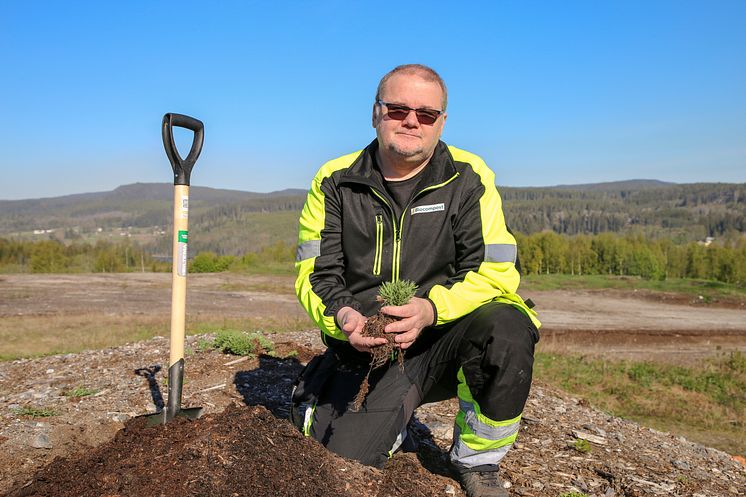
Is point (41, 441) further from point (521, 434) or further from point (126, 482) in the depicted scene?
point (521, 434)

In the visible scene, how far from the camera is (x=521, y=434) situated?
15.9 ft

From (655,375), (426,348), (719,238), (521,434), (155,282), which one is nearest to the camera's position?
(426,348)

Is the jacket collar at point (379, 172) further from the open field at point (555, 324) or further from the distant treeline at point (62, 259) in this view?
the distant treeline at point (62, 259)

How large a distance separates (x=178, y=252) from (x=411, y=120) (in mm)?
1767

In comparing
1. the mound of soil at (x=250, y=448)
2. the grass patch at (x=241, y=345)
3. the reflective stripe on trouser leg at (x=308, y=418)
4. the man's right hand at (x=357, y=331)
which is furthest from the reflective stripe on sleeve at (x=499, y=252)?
the grass patch at (x=241, y=345)

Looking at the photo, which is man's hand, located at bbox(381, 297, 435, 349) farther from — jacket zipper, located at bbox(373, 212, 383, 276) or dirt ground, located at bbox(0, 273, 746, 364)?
dirt ground, located at bbox(0, 273, 746, 364)

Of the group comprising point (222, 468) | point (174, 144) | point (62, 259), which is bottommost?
point (62, 259)

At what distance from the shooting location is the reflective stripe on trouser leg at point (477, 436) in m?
3.32

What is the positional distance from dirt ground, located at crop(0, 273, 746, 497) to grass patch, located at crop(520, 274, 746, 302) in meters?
21.5

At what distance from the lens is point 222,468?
2.91m

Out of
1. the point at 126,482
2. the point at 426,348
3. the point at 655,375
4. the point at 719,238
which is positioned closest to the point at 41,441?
the point at 126,482

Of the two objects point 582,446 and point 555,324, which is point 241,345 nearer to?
point 582,446

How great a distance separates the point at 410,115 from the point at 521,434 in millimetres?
2830

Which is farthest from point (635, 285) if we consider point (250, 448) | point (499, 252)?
point (250, 448)
